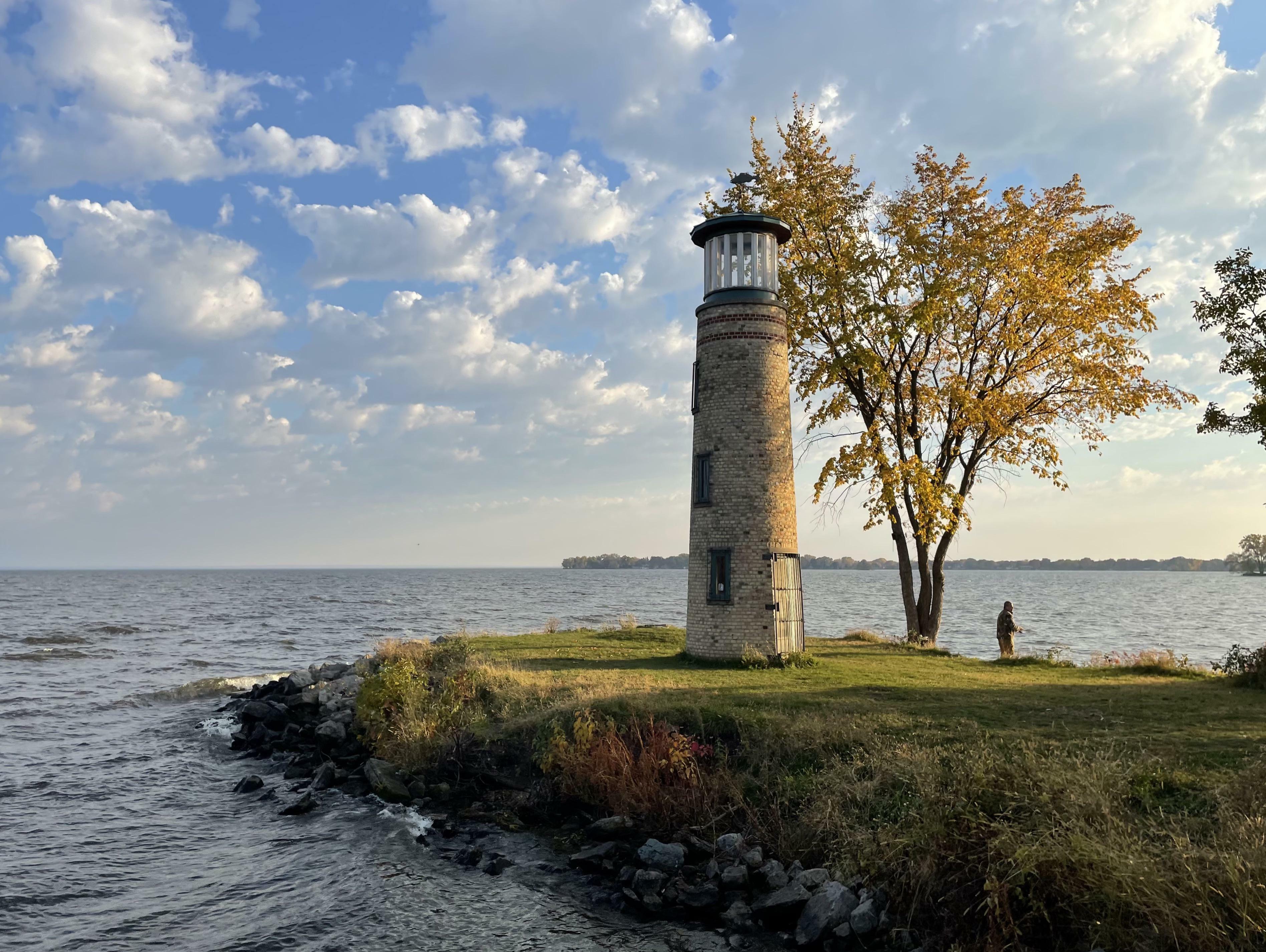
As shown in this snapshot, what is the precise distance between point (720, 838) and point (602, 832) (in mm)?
2348

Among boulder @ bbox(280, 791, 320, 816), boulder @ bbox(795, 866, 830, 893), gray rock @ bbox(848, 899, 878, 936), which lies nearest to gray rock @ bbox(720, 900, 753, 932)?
boulder @ bbox(795, 866, 830, 893)

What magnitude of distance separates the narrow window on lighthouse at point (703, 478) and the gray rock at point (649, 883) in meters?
13.6

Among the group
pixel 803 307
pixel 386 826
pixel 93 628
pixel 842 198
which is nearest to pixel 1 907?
pixel 386 826

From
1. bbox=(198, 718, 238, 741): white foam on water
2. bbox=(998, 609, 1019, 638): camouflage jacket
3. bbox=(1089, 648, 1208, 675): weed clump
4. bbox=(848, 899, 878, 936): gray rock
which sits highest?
bbox=(998, 609, 1019, 638): camouflage jacket

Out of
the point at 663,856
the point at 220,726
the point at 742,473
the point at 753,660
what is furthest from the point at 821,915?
the point at 220,726

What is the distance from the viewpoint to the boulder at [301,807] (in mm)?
16859

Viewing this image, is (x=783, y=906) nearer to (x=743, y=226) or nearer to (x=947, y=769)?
(x=947, y=769)

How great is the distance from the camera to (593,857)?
13.2 metres

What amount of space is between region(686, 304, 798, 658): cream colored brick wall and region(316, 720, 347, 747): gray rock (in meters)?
9.78

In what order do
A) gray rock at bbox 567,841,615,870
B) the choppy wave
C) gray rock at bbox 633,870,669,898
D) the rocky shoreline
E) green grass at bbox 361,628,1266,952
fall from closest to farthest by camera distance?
green grass at bbox 361,628,1266,952, the rocky shoreline, gray rock at bbox 633,870,669,898, gray rock at bbox 567,841,615,870, the choppy wave

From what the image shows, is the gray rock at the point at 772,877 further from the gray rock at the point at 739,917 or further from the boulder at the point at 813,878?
the gray rock at the point at 739,917

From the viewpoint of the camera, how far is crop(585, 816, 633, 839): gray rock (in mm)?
13805

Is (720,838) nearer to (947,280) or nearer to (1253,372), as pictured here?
(1253,372)

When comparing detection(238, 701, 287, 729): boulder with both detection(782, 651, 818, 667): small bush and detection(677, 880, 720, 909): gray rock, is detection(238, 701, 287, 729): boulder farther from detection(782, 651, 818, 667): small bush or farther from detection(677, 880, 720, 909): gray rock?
detection(677, 880, 720, 909): gray rock
